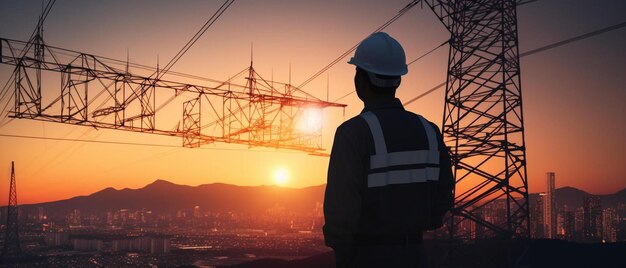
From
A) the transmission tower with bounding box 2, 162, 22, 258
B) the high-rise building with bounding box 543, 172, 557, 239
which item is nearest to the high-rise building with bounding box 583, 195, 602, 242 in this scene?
the high-rise building with bounding box 543, 172, 557, 239

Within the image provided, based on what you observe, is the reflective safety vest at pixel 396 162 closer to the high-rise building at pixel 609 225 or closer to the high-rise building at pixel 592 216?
the high-rise building at pixel 592 216

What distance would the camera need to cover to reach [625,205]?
154 metres

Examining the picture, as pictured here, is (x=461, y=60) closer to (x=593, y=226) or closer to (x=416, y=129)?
(x=416, y=129)

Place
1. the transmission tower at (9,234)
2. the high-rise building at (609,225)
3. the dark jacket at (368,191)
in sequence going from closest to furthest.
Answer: the dark jacket at (368,191), the transmission tower at (9,234), the high-rise building at (609,225)

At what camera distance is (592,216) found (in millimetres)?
98125

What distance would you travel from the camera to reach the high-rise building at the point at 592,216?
95188 millimetres

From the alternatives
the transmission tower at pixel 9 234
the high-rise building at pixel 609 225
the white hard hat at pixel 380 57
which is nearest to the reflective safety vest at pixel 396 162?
the white hard hat at pixel 380 57

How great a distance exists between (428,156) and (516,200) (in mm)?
16927

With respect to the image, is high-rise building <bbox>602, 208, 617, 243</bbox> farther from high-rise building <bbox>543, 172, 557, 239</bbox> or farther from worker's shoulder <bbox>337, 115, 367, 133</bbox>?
worker's shoulder <bbox>337, 115, 367, 133</bbox>

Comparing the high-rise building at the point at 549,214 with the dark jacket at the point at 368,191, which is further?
the high-rise building at the point at 549,214

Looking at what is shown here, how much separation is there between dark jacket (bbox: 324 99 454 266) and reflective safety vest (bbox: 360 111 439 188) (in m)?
0.02

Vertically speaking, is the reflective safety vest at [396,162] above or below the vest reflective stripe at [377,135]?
below

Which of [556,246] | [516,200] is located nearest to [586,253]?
[556,246]

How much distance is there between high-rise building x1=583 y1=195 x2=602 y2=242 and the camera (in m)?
95.2
